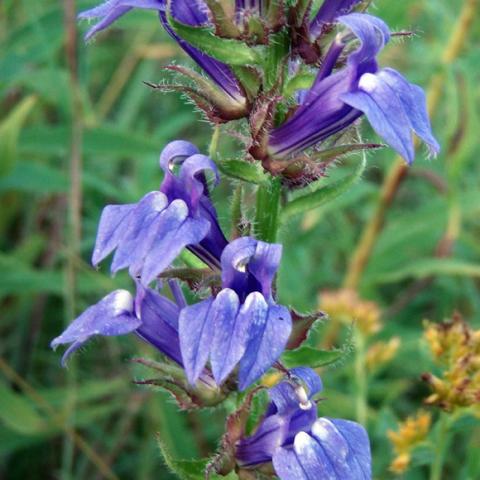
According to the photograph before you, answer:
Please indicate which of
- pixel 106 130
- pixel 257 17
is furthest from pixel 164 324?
pixel 106 130

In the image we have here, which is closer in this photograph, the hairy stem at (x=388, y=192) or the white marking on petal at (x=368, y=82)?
the white marking on petal at (x=368, y=82)

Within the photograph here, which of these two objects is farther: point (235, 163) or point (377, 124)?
point (235, 163)

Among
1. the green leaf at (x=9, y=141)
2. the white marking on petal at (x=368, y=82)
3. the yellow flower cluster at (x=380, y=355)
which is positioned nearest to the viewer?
the white marking on petal at (x=368, y=82)

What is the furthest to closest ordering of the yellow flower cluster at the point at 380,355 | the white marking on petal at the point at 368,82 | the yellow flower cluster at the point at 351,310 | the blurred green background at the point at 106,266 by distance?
the blurred green background at the point at 106,266 → the yellow flower cluster at the point at 351,310 → the yellow flower cluster at the point at 380,355 → the white marking on petal at the point at 368,82

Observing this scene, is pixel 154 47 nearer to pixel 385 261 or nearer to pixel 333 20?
pixel 385 261

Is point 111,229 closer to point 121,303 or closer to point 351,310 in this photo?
point 121,303

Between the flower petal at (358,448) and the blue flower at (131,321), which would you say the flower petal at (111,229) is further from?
the flower petal at (358,448)

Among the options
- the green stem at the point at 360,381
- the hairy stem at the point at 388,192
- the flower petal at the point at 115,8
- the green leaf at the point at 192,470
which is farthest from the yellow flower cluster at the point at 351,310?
the flower petal at the point at 115,8
